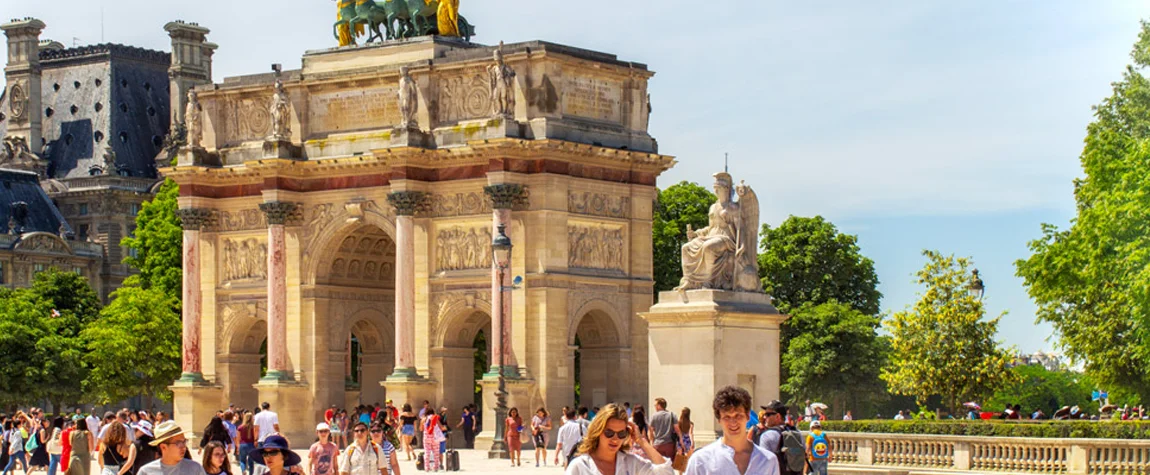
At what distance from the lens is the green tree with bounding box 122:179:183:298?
84.7m

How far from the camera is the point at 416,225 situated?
6128 cm

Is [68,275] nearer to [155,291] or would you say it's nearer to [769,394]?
[155,291]

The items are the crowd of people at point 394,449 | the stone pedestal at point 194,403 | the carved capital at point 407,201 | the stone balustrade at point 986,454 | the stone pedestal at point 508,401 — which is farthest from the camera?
the stone pedestal at point 194,403

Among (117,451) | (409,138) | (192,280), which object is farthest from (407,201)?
(117,451)

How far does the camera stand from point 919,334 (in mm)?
64875

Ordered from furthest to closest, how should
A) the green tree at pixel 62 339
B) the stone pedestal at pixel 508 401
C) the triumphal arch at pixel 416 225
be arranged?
the green tree at pixel 62 339, the triumphal arch at pixel 416 225, the stone pedestal at pixel 508 401

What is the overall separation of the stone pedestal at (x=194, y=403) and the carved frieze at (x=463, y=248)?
28.0ft

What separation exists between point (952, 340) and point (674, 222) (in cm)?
1598

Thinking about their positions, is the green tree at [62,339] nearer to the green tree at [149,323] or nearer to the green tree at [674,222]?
the green tree at [149,323]

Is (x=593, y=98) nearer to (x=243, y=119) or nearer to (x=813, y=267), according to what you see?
(x=243, y=119)

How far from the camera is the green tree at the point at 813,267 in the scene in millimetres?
81500

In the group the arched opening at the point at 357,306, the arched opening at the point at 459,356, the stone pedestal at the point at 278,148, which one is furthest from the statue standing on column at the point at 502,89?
the stone pedestal at the point at 278,148

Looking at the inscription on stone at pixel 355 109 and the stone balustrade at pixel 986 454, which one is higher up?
the inscription on stone at pixel 355 109

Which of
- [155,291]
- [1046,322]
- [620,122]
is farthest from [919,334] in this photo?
[155,291]
